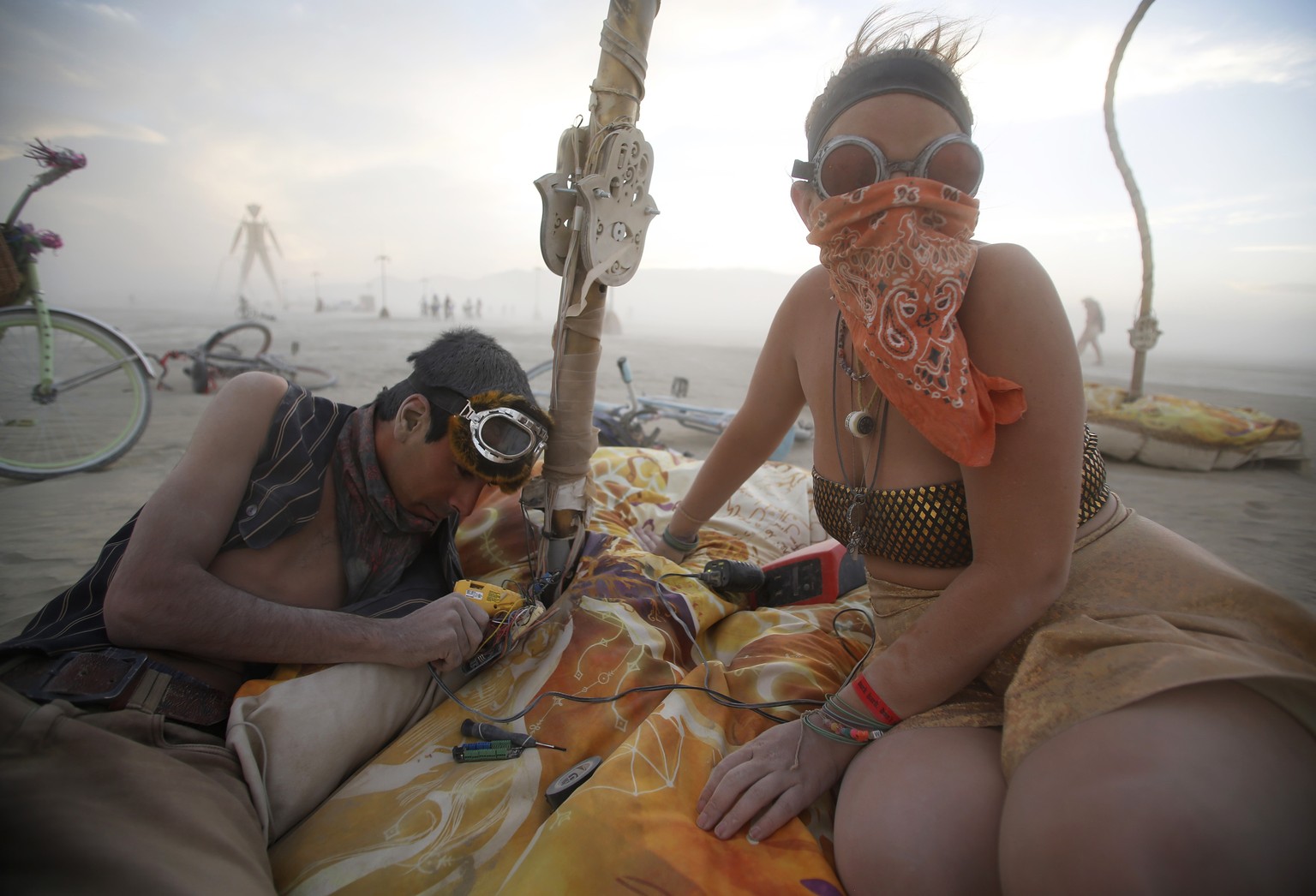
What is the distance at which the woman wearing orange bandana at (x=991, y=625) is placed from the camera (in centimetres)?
88

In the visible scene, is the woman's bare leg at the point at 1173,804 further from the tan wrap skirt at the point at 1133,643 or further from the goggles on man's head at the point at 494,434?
the goggles on man's head at the point at 494,434

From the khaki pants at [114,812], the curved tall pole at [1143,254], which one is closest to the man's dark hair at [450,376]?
the khaki pants at [114,812]

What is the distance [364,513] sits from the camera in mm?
1877

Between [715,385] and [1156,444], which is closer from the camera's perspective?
[1156,444]

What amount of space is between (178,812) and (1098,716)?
1.59 meters

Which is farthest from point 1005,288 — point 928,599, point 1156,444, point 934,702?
point 1156,444

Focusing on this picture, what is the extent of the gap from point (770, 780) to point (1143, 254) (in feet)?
28.3

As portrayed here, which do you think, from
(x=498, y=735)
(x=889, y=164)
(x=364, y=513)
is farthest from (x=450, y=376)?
(x=889, y=164)

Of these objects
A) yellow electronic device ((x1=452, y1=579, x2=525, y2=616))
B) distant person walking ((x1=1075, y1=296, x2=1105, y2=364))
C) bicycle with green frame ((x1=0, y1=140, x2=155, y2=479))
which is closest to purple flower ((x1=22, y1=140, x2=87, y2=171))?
bicycle with green frame ((x1=0, y1=140, x2=155, y2=479))

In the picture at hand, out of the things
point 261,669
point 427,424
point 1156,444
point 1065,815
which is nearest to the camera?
point 1065,815

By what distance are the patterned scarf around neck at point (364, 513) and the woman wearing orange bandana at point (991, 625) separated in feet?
3.94

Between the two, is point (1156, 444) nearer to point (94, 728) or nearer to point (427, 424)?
point (427, 424)

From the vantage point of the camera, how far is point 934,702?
4.14 ft

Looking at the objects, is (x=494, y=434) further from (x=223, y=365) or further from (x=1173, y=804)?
(x=223, y=365)
